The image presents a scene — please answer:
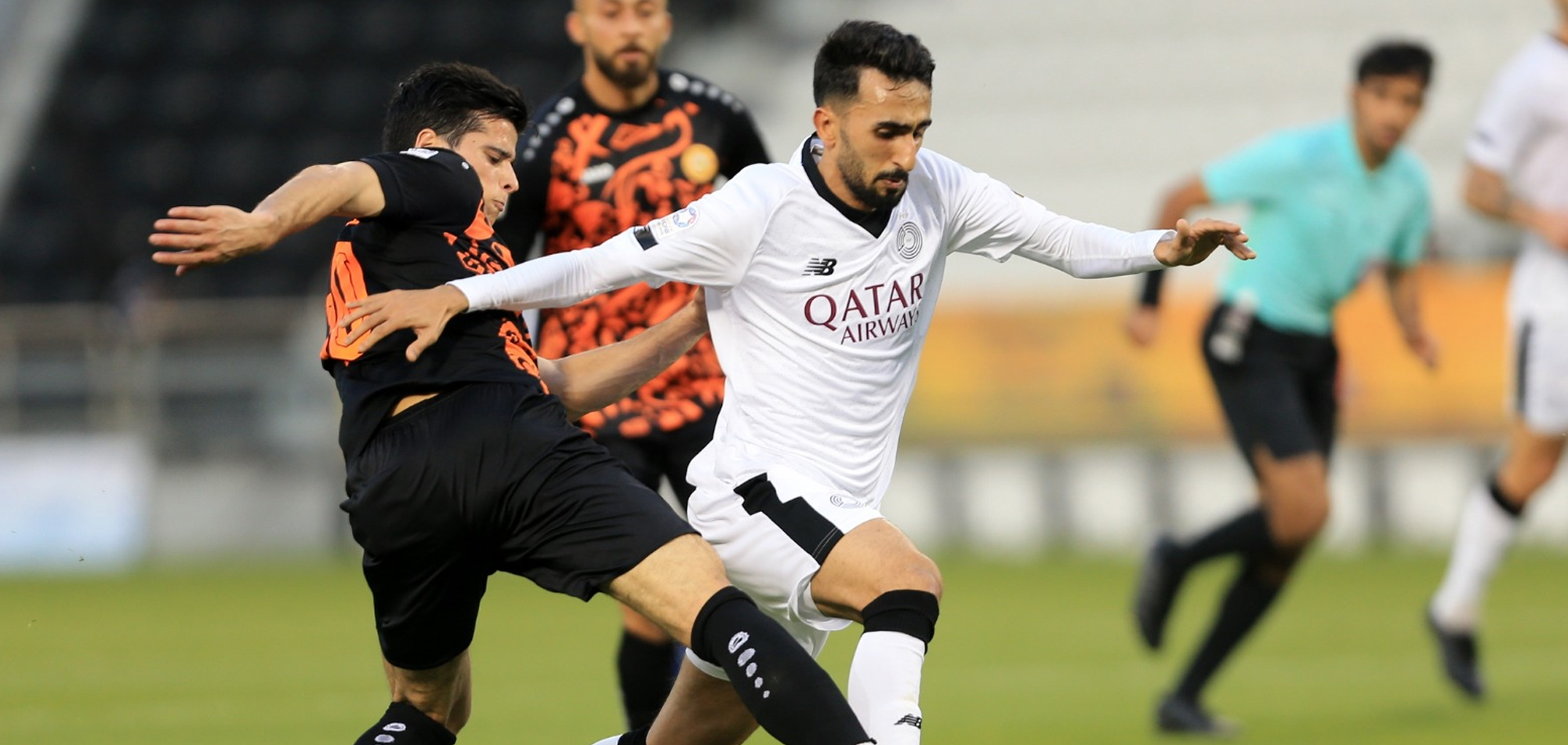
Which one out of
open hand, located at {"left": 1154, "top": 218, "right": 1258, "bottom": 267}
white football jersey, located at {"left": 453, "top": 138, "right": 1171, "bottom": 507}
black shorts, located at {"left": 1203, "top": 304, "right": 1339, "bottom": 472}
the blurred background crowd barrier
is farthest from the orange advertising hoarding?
open hand, located at {"left": 1154, "top": 218, "right": 1258, "bottom": 267}

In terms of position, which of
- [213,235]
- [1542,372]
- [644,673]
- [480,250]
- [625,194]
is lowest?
[644,673]

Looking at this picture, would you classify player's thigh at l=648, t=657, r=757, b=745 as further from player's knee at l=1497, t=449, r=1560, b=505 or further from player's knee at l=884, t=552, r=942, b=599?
player's knee at l=1497, t=449, r=1560, b=505

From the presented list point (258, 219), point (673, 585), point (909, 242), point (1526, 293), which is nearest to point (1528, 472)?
point (1526, 293)

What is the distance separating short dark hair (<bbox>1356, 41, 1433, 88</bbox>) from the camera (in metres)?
7.15

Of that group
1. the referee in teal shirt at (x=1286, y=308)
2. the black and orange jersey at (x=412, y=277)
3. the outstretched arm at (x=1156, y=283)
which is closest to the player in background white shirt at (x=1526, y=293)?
the referee in teal shirt at (x=1286, y=308)

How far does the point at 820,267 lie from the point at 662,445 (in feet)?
5.09

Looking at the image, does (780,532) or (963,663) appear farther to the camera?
(963,663)

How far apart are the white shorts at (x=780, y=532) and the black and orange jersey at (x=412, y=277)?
556mm

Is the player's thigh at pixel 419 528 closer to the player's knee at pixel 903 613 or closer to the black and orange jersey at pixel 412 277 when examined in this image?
the black and orange jersey at pixel 412 277

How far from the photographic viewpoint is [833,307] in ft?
15.3

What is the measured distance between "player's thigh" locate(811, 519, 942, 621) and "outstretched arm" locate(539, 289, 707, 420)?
765 millimetres

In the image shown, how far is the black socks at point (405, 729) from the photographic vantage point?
15.7ft

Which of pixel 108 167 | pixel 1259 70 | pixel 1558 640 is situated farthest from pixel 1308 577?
pixel 108 167

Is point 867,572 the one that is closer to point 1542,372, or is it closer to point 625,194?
point 625,194
